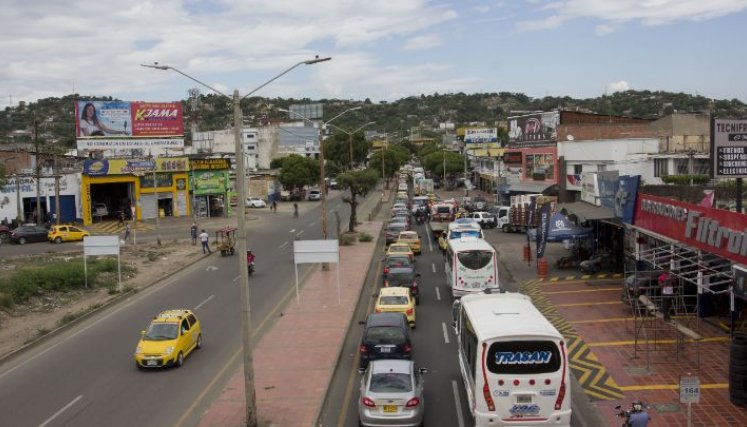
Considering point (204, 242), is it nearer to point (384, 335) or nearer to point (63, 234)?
point (63, 234)

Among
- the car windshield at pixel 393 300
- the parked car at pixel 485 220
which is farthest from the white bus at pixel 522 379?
the parked car at pixel 485 220

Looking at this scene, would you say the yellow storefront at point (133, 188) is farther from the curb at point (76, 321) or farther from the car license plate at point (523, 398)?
the car license plate at point (523, 398)

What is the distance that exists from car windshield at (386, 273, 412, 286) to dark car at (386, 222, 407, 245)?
17094 millimetres

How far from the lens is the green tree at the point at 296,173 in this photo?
93000 mm

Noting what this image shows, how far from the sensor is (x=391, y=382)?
1511cm

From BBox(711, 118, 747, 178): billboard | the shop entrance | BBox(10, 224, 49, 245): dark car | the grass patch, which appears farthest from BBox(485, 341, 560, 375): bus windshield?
the shop entrance

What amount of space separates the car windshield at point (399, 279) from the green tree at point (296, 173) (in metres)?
65.1

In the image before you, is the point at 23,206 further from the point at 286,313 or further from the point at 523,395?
the point at 523,395

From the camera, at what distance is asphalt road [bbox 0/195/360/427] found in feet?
→ 55.2

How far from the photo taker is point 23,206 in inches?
2506

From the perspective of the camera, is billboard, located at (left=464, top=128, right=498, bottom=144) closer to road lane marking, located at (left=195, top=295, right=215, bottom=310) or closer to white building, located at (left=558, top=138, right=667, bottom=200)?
white building, located at (left=558, top=138, right=667, bottom=200)

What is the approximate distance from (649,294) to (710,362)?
616 cm

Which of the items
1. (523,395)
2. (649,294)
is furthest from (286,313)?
(523,395)

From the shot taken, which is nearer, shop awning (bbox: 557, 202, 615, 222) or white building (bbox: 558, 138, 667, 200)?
shop awning (bbox: 557, 202, 615, 222)
